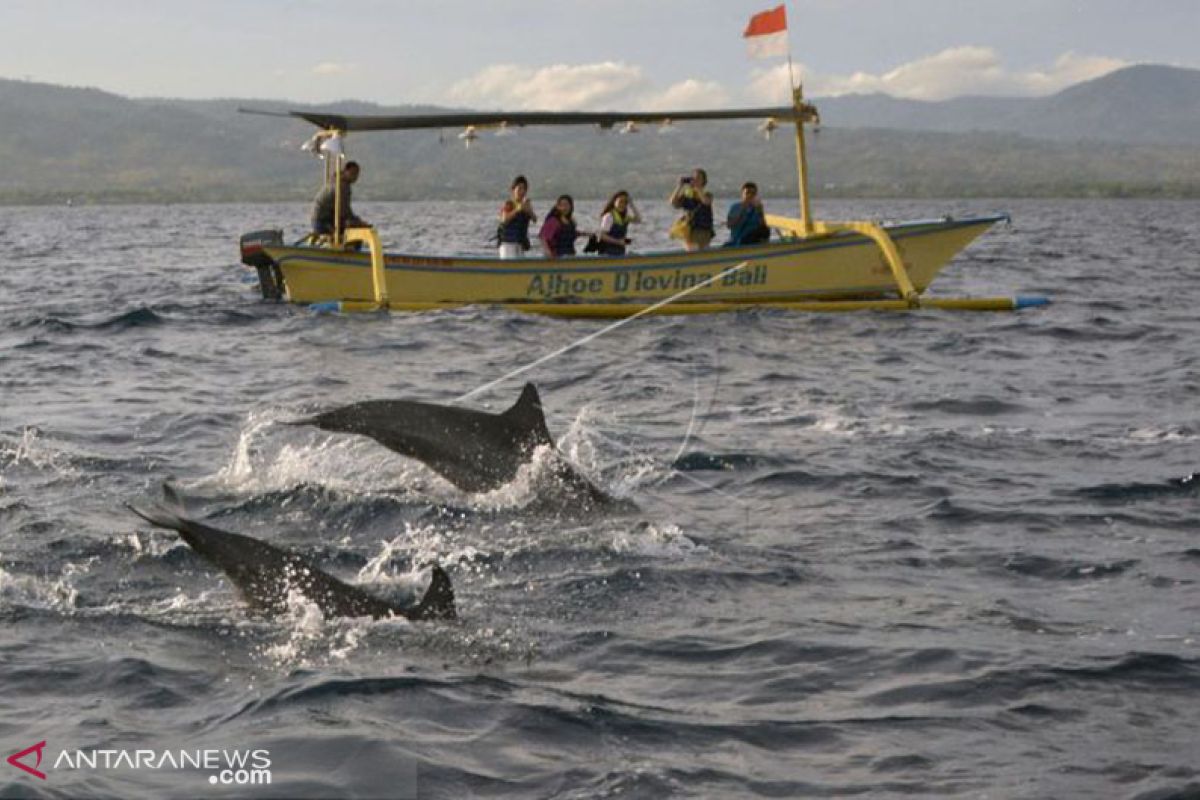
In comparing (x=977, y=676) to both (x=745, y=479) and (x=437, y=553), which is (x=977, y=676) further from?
(x=745, y=479)

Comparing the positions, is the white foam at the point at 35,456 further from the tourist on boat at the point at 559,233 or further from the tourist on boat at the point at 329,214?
the tourist on boat at the point at 559,233

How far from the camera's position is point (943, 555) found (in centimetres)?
1102

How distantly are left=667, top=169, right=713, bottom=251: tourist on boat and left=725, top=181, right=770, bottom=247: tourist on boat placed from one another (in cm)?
69

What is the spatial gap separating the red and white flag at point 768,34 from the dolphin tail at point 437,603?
19.3m

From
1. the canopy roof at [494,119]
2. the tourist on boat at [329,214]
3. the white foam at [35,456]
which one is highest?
the canopy roof at [494,119]

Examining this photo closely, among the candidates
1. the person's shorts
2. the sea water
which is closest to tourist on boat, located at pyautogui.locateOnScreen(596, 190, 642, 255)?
the person's shorts

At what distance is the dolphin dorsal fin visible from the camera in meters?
11.8

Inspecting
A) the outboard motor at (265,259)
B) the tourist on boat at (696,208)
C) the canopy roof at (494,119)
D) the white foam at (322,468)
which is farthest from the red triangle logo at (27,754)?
the tourist on boat at (696,208)

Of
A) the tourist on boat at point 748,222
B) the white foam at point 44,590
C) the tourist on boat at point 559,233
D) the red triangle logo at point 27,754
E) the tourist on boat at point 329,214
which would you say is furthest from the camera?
the tourist on boat at point 329,214

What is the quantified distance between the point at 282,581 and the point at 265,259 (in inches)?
791

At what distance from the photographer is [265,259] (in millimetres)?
28219

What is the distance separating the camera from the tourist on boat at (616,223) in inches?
1067

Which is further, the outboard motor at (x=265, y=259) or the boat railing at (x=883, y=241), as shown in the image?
the outboard motor at (x=265, y=259)

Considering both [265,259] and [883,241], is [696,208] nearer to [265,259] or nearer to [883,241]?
[883,241]
